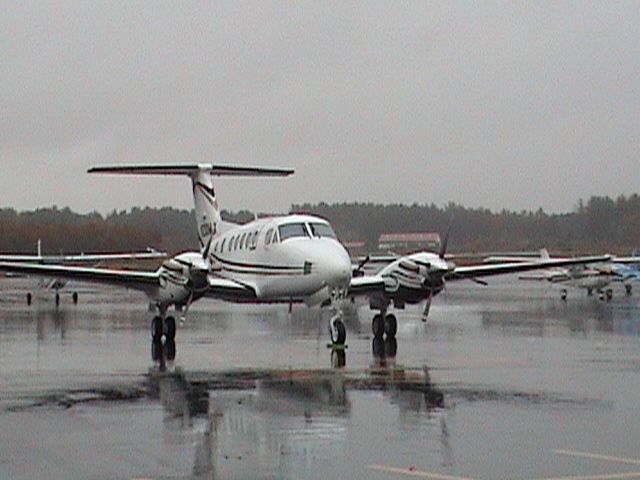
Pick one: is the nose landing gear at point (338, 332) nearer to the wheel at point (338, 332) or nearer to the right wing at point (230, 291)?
the wheel at point (338, 332)

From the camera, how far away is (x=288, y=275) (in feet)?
79.5

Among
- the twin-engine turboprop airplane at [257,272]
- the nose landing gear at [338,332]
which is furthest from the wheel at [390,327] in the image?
the nose landing gear at [338,332]

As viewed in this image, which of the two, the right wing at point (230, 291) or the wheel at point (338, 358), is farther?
the right wing at point (230, 291)

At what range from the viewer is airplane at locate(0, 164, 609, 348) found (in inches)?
A: 925

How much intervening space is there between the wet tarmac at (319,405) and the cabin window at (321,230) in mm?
2285

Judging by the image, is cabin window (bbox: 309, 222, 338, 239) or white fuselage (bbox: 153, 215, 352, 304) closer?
white fuselage (bbox: 153, 215, 352, 304)

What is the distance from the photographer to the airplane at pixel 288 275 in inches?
925

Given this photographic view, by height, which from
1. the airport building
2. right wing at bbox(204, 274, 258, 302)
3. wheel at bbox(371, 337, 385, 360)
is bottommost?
wheel at bbox(371, 337, 385, 360)

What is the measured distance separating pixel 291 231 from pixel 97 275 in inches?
164

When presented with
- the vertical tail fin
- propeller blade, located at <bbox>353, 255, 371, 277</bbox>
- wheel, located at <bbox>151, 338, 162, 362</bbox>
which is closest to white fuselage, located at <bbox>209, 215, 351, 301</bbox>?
propeller blade, located at <bbox>353, 255, 371, 277</bbox>

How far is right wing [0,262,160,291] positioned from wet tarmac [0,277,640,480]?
1.33m

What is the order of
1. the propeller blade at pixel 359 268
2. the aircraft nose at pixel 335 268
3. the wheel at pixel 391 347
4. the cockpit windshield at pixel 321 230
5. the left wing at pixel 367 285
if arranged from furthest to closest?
the propeller blade at pixel 359 268
the left wing at pixel 367 285
the cockpit windshield at pixel 321 230
the aircraft nose at pixel 335 268
the wheel at pixel 391 347

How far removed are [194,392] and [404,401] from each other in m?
2.87

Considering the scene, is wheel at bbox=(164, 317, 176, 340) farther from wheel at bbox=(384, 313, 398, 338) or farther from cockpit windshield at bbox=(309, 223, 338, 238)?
wheel at bbox=(384, 313, 398, 338)
